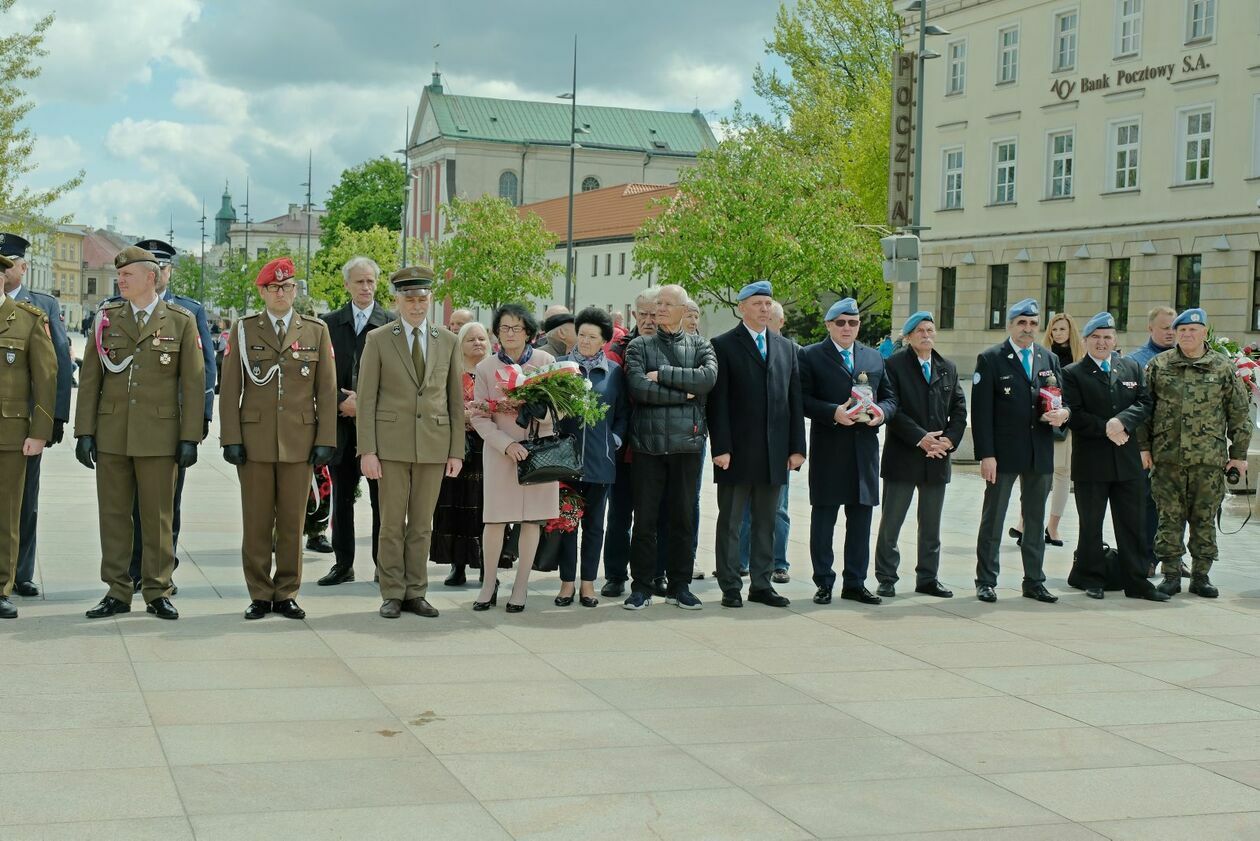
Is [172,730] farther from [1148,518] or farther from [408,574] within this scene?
[1148,518]

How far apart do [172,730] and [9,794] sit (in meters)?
1.04

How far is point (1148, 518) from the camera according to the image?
12211mm

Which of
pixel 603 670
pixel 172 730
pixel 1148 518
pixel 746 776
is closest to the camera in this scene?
pixel 746 776

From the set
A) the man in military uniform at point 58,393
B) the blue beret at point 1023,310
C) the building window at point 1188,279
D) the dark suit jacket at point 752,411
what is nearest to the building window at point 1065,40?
the building window at point 1188,279

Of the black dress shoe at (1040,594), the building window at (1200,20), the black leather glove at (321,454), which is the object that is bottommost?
the black dress shoe at (1040,594)

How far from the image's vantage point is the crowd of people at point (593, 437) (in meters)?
9.24

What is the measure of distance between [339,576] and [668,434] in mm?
2558

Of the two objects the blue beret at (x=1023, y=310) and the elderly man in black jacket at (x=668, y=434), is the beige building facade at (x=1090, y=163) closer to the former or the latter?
the blue beret at (x=1023, y=310)

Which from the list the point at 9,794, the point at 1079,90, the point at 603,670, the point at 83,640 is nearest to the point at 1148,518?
the point at 603,670

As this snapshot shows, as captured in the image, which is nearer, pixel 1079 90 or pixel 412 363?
pixel 412 363

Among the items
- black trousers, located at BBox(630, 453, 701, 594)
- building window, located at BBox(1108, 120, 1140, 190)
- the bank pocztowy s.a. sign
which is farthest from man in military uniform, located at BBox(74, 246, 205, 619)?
building window, located at BBox(1108, 120, 1140, 190)

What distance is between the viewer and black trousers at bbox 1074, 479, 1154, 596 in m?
11.1

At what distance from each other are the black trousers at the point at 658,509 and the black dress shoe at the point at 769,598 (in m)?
0.51

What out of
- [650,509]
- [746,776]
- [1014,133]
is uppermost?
[1014,133]
